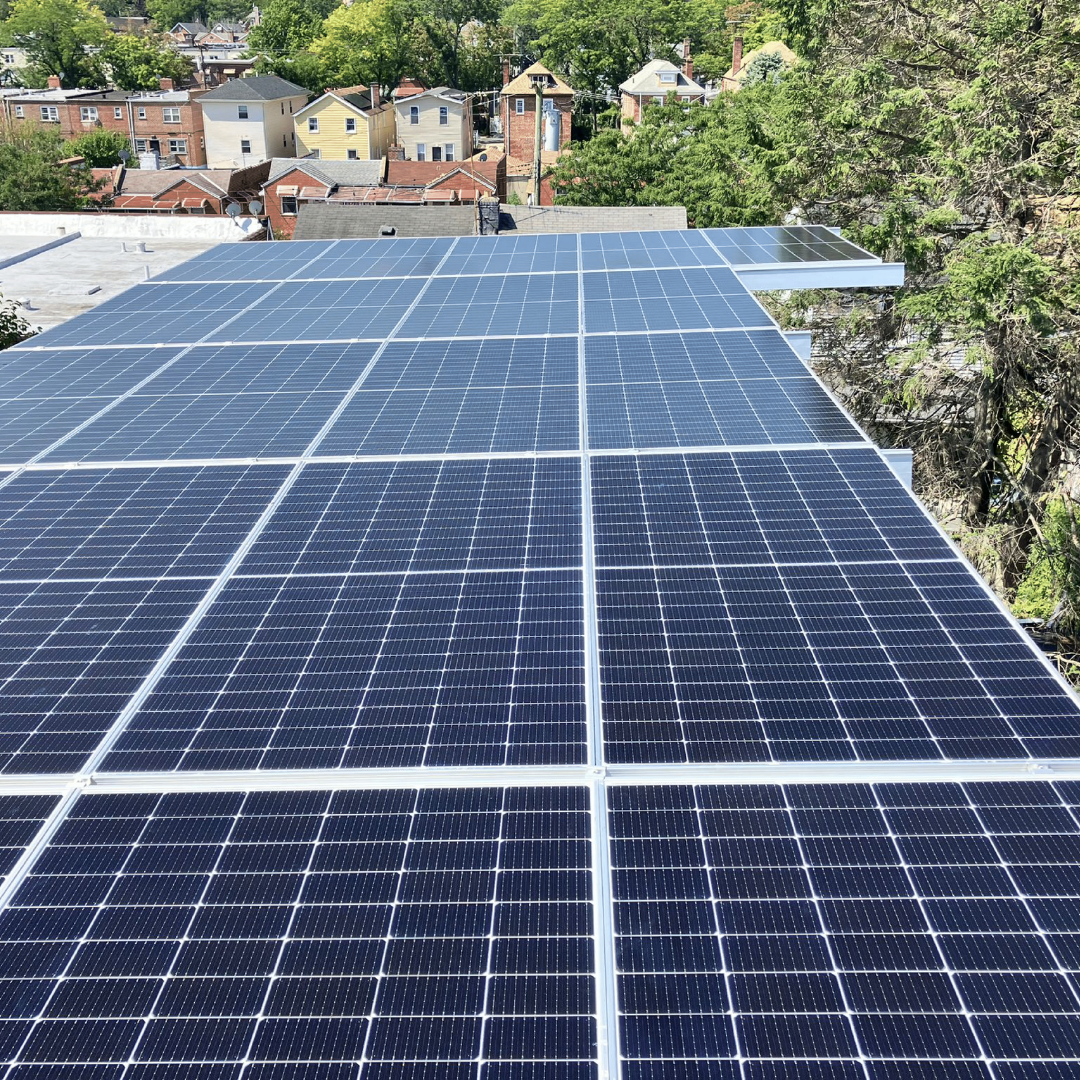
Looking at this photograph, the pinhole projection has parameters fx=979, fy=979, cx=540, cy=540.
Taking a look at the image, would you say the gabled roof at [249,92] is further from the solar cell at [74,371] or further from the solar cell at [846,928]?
the solar cell at [846,928]

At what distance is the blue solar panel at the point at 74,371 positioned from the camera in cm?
1491

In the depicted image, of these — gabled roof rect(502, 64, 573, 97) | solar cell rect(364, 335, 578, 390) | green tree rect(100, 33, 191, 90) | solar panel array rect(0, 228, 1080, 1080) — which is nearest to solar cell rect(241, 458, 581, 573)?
solar panel array rect(0, 228, 1080, 1080)

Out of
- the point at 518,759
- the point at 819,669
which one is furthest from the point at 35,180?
the point at 819,669

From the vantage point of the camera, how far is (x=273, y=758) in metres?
7.25

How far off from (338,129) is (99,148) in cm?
2009

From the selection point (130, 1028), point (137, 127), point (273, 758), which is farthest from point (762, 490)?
point (137, 127)

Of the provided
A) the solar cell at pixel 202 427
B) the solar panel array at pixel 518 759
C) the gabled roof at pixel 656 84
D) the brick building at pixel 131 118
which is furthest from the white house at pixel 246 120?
the solar panel array at pixel 518 759

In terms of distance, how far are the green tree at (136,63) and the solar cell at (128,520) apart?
120152mm

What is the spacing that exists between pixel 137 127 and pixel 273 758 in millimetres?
99562

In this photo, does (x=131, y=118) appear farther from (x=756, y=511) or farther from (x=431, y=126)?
(x=756, y=511)

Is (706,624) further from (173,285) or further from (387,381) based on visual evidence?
(173,285)

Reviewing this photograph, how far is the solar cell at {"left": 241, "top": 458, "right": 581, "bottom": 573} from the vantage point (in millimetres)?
9789

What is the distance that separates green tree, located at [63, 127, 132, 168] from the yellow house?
15.3 metres

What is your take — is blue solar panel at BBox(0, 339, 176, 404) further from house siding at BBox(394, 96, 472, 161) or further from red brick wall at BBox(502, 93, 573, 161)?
house siding at BBox(394, 96, 472, 161)
